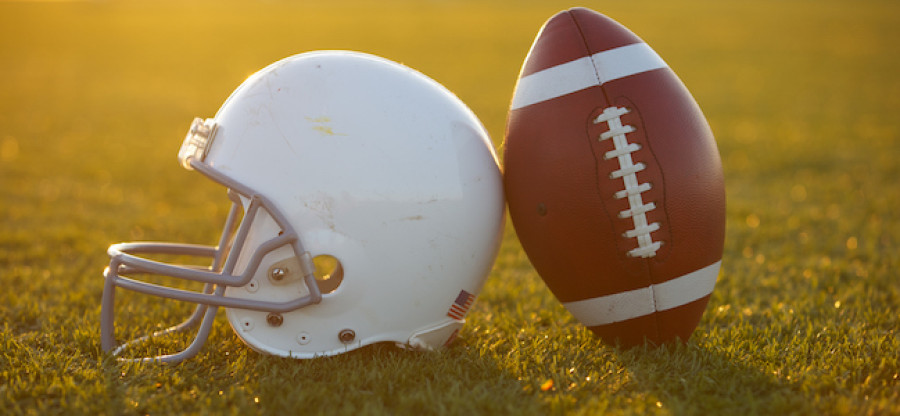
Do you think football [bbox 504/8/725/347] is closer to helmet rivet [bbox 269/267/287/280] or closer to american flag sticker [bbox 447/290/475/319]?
american flag sticker [bbox 447/290/475/319]

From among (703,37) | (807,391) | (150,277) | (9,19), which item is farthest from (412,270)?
(9,19)

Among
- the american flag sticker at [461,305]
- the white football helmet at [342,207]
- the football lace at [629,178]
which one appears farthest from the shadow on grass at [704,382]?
the white football helmet at [342,207]

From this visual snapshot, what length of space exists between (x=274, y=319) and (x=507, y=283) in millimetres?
1676

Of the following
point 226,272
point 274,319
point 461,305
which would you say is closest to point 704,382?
point 461,305

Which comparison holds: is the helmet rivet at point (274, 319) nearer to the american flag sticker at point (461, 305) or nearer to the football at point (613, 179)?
the american flag sticker at point (461, 305)

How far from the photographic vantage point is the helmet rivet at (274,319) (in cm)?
272

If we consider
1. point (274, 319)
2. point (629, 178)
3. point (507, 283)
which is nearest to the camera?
point (629, 178)

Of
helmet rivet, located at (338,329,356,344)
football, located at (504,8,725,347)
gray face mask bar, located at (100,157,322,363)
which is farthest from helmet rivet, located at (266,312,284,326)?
football, located at (504,8,725,347)

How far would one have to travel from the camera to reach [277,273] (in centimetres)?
266

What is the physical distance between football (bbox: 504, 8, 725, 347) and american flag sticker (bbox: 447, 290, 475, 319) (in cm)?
29

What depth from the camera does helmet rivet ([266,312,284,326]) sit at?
2.72 metres

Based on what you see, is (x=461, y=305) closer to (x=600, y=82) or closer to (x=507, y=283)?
(x=600, y=82)

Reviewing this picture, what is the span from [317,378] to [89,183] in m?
4.77

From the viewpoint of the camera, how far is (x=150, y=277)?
423 cm
